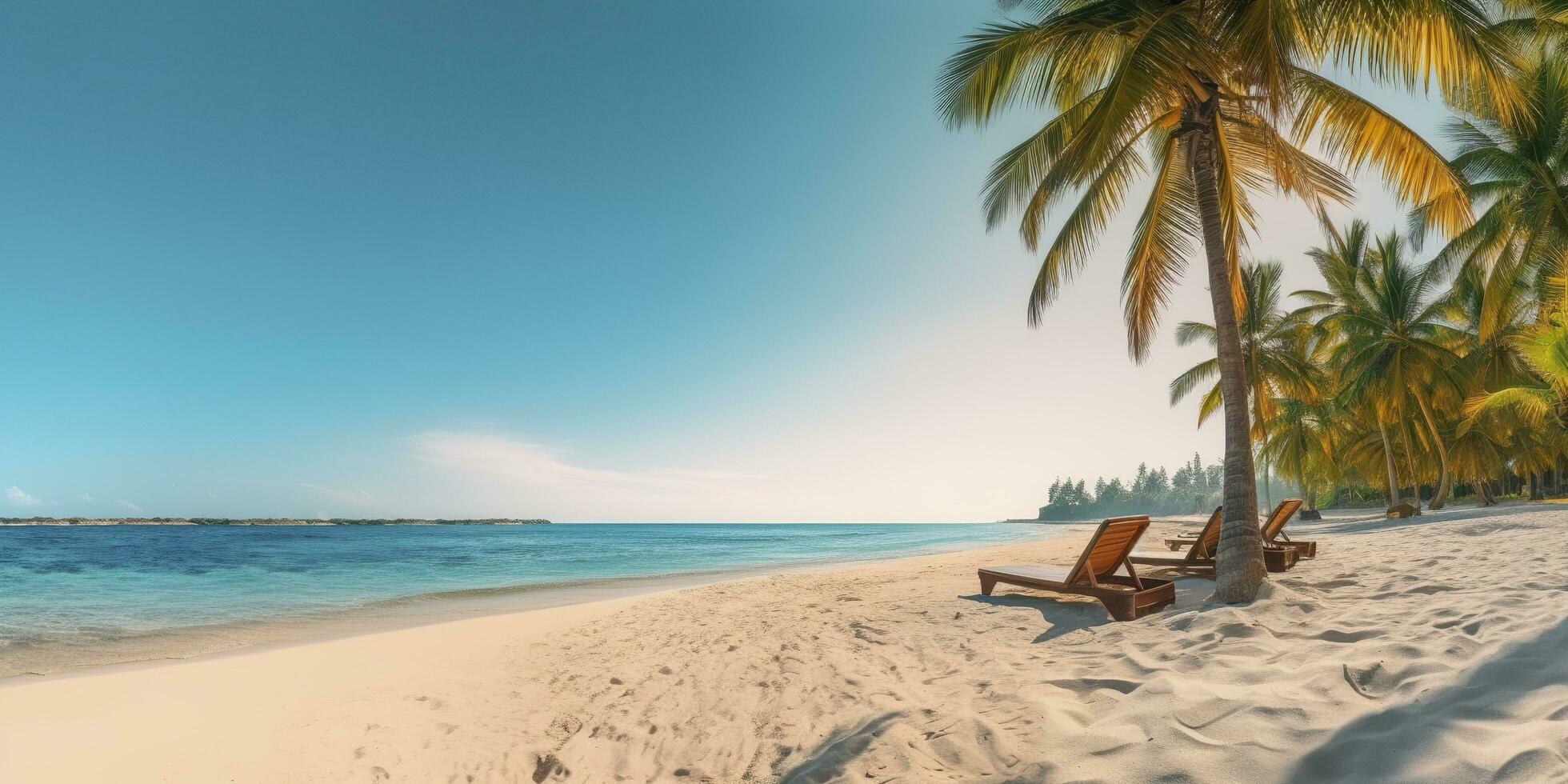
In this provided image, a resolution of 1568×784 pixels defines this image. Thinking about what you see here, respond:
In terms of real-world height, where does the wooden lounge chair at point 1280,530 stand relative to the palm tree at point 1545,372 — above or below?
below

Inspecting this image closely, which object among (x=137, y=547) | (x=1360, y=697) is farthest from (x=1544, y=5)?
(x=137, y=547)

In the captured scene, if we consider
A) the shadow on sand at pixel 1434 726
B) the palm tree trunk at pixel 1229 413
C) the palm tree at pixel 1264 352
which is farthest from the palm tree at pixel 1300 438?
the shadow on sand at pixel 1434 726

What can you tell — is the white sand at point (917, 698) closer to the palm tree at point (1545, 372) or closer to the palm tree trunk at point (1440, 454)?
the palm tree at point (1545, 372)

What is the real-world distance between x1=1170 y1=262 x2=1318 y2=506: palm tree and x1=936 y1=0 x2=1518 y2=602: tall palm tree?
14.9 m

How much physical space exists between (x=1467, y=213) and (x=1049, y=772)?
7.96 m

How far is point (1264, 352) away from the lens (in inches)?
845

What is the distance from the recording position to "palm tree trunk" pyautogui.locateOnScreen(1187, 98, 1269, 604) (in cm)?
549

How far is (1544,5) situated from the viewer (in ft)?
30.0

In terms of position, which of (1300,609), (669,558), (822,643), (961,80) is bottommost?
(669,558)

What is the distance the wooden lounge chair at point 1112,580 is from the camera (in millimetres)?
5430

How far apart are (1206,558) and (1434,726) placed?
633 cm

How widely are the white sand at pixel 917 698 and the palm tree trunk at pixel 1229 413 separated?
312mm

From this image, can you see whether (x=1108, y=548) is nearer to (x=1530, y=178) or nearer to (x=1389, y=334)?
(x=1530, y=178)

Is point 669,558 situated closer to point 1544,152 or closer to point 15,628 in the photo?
point 15,628
